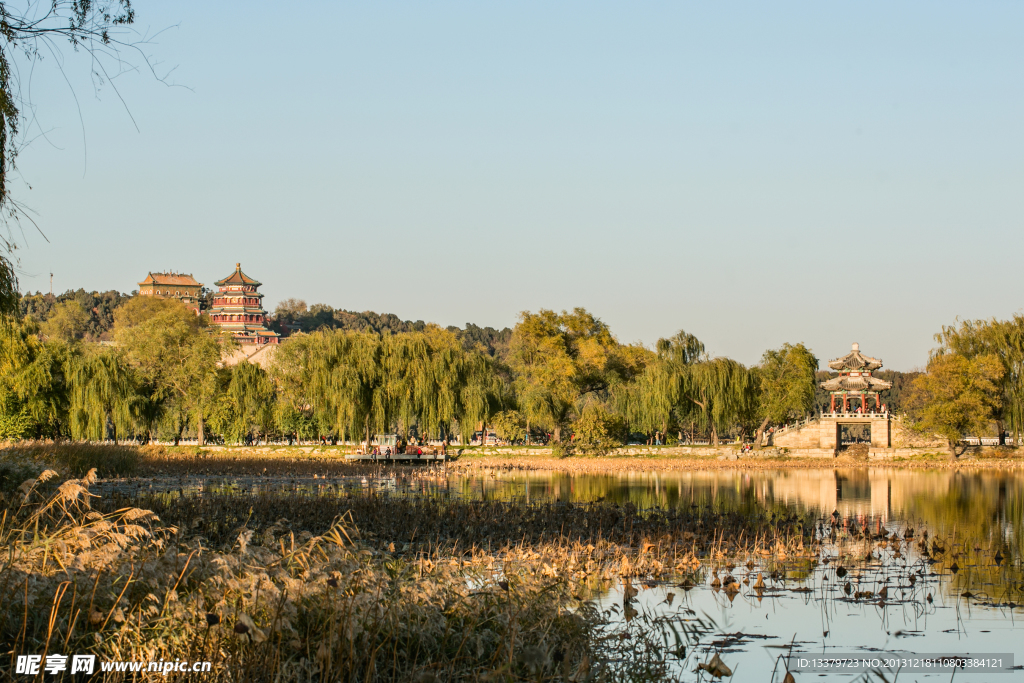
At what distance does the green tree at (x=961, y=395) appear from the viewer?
41.2 m

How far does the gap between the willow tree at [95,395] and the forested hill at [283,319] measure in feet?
252

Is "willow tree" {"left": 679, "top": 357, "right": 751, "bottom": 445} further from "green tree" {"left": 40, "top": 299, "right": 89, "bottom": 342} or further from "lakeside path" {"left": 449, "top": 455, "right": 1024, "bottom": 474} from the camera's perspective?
"green tree" {"left": 40, "top": 299, "right": 89, "bottom": 342}

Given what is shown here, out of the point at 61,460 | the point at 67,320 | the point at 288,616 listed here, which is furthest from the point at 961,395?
the point at 67,320

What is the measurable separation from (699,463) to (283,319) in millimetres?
110758

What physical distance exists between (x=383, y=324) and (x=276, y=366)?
94.8 meters

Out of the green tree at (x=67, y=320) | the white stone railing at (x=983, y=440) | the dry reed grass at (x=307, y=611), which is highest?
the green tree at (x=67, y=320)

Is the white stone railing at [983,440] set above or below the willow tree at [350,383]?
below

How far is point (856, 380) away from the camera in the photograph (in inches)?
2055

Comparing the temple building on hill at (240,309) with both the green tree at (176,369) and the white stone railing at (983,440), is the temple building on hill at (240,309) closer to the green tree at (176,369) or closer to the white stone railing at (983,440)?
the green tree at (176,369)

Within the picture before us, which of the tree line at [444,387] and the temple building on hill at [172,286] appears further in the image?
the temple building on hill at [172,286]

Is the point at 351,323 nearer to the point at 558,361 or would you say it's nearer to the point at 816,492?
the point at 558,361

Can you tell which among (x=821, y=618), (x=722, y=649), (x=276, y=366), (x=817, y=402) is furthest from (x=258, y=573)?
(x=817, y=402)

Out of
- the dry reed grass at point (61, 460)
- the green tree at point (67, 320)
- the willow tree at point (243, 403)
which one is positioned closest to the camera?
the dry reed grass at point (61, 460)

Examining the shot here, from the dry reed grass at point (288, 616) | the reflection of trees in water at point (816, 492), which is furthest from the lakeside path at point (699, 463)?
the dry reed grass at point (288, 616)
